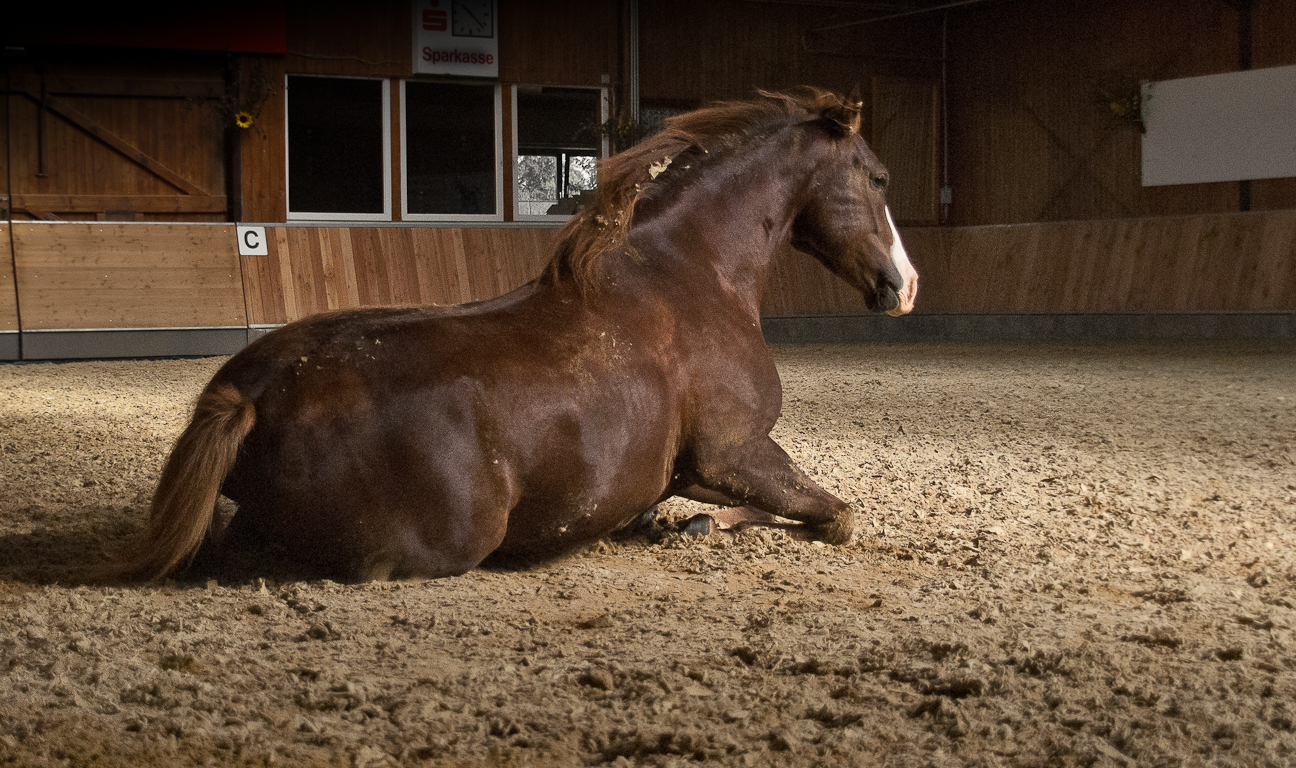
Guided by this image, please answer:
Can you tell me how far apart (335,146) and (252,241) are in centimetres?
223

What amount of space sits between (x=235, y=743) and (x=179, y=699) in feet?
0.89

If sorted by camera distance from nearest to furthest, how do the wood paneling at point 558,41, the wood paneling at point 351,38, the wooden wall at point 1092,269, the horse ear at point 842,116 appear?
the horse ear at point 842,116 < the wooden wall at point 1092,269 < the wood paneling at point 351,38 < the wood paneling at point 558,41

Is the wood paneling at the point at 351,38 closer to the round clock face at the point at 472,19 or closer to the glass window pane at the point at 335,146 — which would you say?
the glass window pane at the point at 335,146

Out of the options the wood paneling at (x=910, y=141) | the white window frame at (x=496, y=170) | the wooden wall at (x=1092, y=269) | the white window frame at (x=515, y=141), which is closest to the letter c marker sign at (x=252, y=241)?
the white window frame at (x=496, y=170)

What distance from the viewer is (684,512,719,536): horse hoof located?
3.72m

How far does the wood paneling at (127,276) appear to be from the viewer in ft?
35.5

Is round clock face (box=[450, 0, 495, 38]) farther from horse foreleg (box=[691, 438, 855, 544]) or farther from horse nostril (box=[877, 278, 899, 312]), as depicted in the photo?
horse foreleg (box=[691, 438, 855, 544])

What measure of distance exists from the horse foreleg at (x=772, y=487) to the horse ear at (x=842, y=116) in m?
1.06

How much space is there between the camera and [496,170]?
1388cm

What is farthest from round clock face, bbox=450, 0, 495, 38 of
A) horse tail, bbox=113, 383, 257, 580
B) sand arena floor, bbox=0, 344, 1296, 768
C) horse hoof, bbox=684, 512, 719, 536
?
horse tail, bbox=113, 383, 257, 580

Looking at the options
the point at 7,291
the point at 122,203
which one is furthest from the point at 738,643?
the point at 122,203

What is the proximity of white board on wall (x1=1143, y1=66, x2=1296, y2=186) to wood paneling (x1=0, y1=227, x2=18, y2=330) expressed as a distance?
41.2ft

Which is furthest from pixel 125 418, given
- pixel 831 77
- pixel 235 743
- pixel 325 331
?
pixel 831 77

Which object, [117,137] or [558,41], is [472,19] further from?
[117,137]
